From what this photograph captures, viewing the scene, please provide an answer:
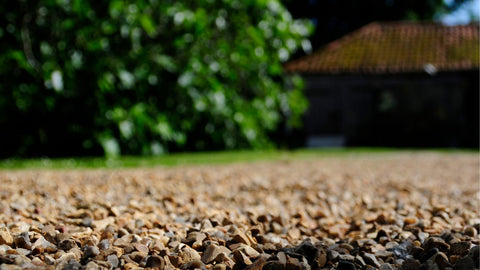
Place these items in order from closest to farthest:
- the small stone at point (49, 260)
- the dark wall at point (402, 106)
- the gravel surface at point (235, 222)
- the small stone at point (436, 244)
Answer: the small stone at point (49, 260) < the gravel surface at point (235, 222) < the small stone at point (436, 244) < the dark wall at point (402, 106)

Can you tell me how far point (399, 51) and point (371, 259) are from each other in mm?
15825

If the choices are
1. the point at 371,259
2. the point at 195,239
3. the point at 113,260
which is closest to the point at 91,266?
the point at 113,260

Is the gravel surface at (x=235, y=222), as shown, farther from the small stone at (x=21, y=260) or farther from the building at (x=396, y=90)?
the building at (x=396, y=90)

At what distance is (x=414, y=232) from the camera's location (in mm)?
2947

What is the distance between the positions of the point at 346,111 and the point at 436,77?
2790mm

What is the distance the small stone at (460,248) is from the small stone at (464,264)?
294 mm

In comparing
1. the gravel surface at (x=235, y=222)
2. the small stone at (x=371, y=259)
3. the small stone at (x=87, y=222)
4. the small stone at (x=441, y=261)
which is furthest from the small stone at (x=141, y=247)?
the small stone at (x=441, y=261)

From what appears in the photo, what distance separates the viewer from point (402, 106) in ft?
56.2

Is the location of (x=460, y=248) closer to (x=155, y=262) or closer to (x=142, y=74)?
Result: (x=155, y=262)

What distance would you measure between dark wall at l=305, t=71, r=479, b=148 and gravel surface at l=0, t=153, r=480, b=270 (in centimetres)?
1088

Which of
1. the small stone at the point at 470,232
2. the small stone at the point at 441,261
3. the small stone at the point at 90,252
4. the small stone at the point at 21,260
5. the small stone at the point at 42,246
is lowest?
the small stone at the point at 470,232

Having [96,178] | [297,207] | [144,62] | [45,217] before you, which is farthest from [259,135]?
[45,217]

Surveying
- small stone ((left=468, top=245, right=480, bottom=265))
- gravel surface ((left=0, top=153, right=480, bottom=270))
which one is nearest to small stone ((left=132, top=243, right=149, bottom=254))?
gravel surface ((left=0, top=153, right=480, bottom=270))

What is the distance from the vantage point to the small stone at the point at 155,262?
2.20m
